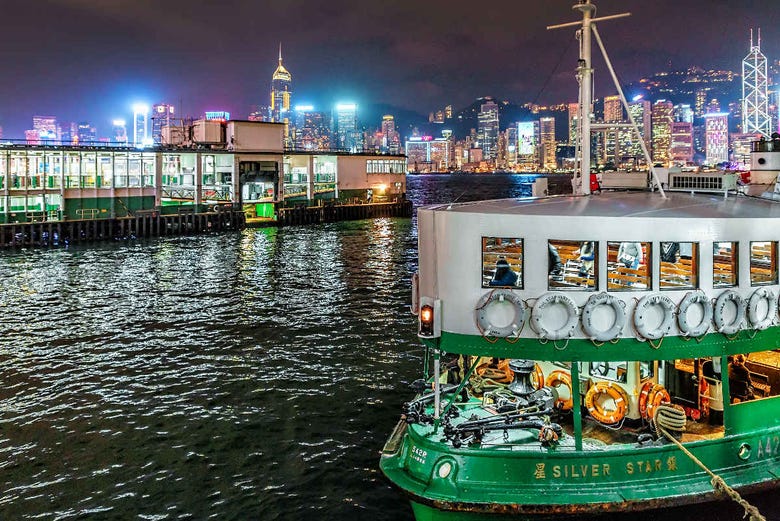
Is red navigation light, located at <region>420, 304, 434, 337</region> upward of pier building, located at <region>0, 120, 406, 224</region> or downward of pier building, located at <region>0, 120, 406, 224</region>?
downward

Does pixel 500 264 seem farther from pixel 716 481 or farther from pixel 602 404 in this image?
pixel 716 481

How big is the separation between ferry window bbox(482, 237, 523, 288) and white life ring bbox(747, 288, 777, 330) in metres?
3.88

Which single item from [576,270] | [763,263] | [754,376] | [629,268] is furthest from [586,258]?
[754,376]

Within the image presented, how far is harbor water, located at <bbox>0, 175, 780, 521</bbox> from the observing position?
13.9m

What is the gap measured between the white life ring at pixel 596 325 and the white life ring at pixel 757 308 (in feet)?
8.19

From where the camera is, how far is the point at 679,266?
11.9 meters

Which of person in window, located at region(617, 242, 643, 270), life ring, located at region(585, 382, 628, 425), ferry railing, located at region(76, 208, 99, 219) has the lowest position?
life ring, located at region(585, 382, 628, 425)

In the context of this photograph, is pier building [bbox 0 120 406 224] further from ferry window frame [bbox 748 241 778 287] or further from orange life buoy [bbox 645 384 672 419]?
ferry window frame [bbox 748 241 778 287]

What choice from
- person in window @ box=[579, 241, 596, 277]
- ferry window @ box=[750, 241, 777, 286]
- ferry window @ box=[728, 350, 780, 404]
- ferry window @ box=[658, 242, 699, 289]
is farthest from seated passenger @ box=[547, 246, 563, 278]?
ferry window @ box=[728, 350, 780, 404]

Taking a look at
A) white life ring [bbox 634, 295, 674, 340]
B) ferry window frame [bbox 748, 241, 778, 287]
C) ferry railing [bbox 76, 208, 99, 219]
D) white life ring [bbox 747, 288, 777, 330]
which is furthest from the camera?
ferry railing [bbox 76, 208, 99, 219]

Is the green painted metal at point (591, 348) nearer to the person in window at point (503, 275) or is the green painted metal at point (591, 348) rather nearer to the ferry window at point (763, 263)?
the person in window at point (503, 275)

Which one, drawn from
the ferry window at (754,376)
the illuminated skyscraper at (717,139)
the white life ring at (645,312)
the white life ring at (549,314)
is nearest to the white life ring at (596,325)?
the white life ring at (549,314)

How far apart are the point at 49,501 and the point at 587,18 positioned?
50.6ft

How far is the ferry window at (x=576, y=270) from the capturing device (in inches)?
406
